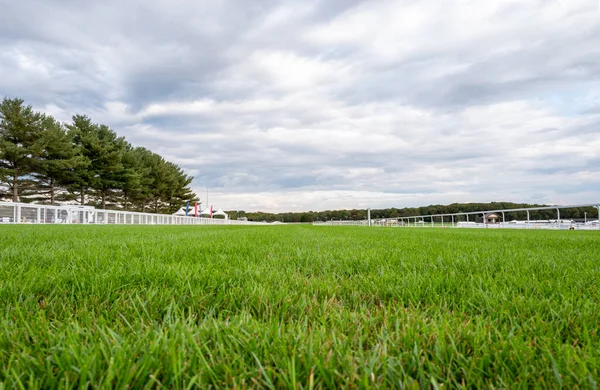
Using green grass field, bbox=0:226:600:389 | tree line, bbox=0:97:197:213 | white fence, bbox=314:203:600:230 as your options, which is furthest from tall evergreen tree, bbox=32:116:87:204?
green grass field, bbox=0:226:600:389

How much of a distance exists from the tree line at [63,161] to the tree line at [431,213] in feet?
111

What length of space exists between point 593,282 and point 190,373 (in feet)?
8.37

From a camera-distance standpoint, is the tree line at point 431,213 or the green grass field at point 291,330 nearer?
the green grass field at point 291,330

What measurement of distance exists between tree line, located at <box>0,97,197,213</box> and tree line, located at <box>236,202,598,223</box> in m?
33.8

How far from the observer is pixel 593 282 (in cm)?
225

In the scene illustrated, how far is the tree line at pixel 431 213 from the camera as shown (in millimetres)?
19000

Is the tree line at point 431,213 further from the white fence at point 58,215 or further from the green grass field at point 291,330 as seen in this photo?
the white fence at point 58,215

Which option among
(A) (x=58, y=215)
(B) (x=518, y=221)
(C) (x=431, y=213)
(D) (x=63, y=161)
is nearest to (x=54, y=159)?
(D) (x=63, y=161)

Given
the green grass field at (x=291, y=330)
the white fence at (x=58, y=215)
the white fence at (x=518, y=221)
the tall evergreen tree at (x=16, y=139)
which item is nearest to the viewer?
the green grass field at (x=291, y=330)

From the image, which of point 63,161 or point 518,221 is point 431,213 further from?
point 63,161

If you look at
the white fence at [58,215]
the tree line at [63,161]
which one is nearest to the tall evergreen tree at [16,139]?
the tree line at [63,161]

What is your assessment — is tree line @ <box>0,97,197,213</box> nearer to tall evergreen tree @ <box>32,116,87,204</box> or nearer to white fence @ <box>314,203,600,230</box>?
tall evergreen tree @ <box>32,116,87,204</box>

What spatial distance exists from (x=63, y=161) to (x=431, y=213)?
7441 cm

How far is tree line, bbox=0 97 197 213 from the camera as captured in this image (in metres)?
28.6
